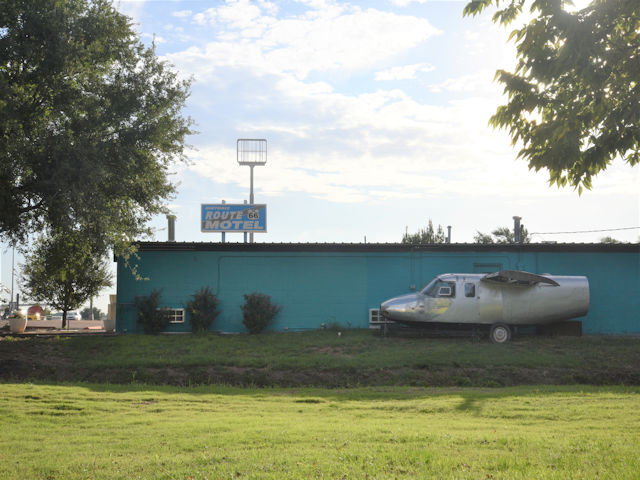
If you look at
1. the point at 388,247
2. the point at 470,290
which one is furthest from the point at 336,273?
the point at 470,290

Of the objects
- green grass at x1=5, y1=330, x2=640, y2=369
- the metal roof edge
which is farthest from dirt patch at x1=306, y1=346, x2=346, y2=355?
the metal roof edge

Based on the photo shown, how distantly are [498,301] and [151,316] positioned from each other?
13.8 m

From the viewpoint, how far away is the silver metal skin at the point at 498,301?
76.3ft

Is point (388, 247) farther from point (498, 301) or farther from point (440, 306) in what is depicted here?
point (498, 301)

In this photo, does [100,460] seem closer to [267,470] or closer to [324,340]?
[267,470]

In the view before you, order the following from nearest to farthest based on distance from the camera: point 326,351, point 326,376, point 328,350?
point 326,376 → point 326,351 → point 328,350

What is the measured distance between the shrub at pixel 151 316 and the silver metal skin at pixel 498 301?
9.47 m

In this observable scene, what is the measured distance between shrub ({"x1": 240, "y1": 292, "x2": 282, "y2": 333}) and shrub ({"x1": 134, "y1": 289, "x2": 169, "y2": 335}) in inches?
130

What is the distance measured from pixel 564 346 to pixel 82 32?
62.3 ft

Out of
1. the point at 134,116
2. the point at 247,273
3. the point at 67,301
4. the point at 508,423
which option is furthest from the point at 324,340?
the point at 67,301

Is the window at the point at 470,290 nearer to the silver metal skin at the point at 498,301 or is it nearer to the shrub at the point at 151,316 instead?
the silver metal skin at the point at 498,301

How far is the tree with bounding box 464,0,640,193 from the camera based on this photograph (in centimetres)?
747

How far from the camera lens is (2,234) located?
2072cm

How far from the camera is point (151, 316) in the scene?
25891mm
